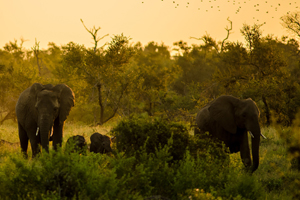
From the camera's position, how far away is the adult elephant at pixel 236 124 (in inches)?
406

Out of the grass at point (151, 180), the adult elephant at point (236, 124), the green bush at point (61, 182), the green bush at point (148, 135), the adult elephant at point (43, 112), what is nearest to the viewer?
the green bush at point (61, 182)

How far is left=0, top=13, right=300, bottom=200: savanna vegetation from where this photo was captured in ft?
23.8

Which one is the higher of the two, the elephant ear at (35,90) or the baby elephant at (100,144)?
the elephant ear at (35,90)

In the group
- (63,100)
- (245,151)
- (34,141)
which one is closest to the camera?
(245,151)

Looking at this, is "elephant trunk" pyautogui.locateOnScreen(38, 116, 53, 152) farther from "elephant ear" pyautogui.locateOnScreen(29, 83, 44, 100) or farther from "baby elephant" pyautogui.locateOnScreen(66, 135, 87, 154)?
"elephant ear" pyautogui.locateOnScreen(29, 83, 44, 100)

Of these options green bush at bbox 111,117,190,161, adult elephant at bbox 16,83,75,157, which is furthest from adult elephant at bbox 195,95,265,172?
adult elephant at bbox 16,83,75,157

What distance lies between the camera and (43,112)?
1055 centimetres

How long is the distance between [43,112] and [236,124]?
5.53m

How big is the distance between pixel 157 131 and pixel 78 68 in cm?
1739

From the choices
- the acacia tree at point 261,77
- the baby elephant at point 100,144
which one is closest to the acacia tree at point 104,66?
the acacia tree at point 261,77

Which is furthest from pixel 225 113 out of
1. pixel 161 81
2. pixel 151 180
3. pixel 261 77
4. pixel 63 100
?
pixel 161 81

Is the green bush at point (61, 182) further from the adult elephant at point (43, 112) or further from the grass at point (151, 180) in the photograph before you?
the adult elephant at point (43, 112)

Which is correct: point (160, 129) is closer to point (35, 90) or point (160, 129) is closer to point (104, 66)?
point (35, 90)

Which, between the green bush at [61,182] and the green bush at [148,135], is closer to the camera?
the green bush at [61,182]
